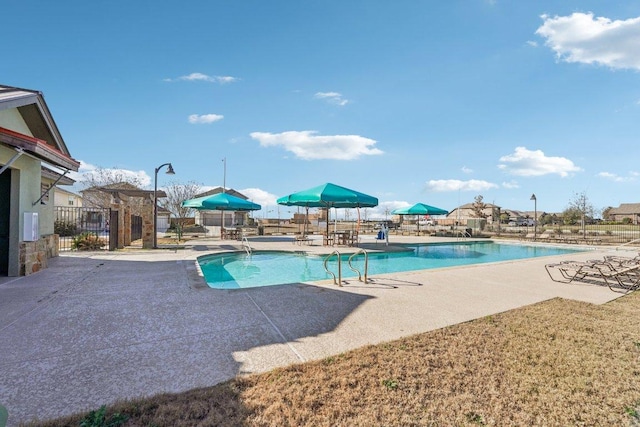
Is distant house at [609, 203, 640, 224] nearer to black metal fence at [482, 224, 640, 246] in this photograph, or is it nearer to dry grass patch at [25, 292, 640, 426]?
black metal fence at [482, 224, 640, 246]

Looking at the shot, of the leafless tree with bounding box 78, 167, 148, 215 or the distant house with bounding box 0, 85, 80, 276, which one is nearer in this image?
the distant house with bounding box 0, 85, 80, 276

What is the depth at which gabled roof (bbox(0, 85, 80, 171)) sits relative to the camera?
5339 millimetres

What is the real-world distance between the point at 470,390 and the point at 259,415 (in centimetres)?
175

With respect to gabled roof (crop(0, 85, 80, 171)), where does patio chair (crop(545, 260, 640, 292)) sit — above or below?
below

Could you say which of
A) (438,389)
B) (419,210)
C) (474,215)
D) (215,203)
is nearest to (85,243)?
(215,203)

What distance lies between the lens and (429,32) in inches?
414

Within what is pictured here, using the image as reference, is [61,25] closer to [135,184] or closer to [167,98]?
[167,98]

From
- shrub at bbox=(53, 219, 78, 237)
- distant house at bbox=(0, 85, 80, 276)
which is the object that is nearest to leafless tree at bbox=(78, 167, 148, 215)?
shrub at bbox=(53, 219, 78, 237)

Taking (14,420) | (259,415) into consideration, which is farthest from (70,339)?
(259,415)

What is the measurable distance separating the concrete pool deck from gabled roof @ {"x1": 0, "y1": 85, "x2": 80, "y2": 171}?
99.9 inches

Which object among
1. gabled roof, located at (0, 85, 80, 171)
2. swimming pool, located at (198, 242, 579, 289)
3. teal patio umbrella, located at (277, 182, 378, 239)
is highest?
gabled roof, located at (0, 85, 80, 171)

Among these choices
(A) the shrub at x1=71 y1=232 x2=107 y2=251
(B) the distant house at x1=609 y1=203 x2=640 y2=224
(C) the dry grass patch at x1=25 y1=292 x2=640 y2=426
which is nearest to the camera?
(C) the dry grass patch at x1=25 y1=292 x2=640 y2=426

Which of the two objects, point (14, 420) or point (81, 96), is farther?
point (81, 96)

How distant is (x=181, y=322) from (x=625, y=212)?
95038 millimetres
